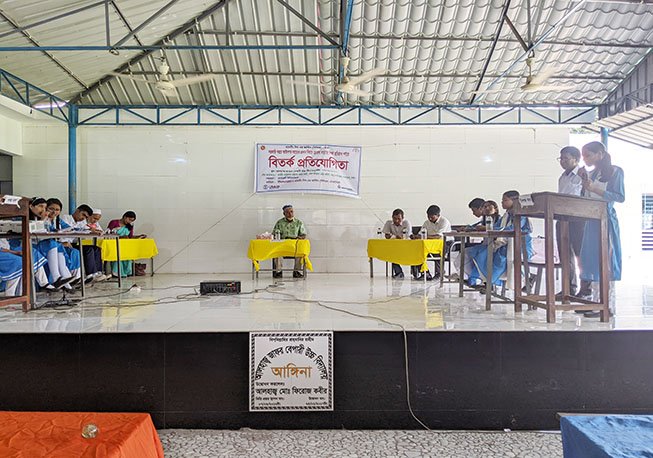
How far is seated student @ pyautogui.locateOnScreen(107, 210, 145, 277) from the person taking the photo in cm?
598

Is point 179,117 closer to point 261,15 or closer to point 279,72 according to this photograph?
point 279,72

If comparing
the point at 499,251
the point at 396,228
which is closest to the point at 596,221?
the point at 499,251

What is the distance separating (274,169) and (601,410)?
19.1ft

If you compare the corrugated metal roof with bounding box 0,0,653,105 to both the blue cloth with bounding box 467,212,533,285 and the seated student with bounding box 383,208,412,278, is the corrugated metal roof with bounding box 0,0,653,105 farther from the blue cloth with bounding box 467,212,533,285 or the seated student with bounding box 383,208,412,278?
the blue cloth with bounding box 467,212,533,285

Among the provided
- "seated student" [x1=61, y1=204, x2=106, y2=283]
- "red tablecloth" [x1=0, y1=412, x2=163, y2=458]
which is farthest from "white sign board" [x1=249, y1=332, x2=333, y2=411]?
"seated student" [x1=61, y1=204, x2=106, y2=283]

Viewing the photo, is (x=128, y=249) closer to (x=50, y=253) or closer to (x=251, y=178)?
(x=50, y=253)

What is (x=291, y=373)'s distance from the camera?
6.98ft

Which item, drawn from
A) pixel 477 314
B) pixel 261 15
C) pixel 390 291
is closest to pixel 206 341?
pixel 477 314

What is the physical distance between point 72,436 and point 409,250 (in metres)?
4.08

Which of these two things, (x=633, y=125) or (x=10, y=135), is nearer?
(x=10, y=135)

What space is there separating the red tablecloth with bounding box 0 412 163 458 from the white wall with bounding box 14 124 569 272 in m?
5.86

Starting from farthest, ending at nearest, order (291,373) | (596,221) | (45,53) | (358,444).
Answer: (45,53), (596,221), (291,373), (358,444)

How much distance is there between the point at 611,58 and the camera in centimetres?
609

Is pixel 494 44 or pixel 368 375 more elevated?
pixel 494 44
